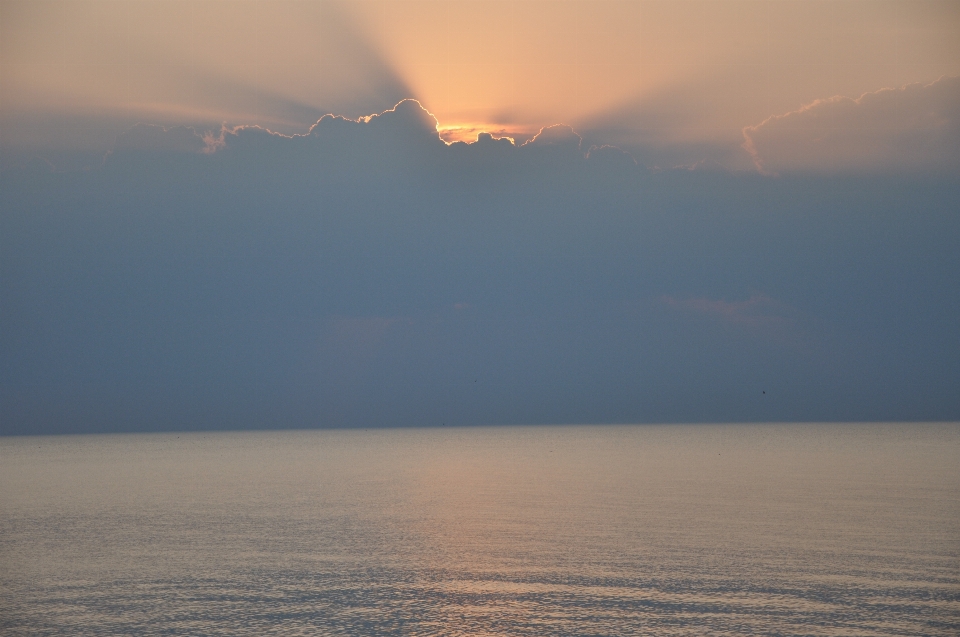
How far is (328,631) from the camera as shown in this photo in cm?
2528

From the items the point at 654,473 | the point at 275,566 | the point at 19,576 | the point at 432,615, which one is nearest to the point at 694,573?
the point at 432,615

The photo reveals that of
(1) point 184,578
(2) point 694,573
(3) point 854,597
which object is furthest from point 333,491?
(3) point 854,597

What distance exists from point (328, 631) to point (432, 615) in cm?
336

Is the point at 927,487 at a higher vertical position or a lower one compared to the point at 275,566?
higher

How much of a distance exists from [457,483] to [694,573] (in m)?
49.0

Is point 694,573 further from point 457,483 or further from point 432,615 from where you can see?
point 457,483

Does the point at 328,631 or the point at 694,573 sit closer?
the point at 328,631

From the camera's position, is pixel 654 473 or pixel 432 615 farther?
pixel 654 473

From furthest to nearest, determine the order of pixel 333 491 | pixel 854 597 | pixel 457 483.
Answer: pixel 457 483 < pixel 333 491 < pixel 854 597

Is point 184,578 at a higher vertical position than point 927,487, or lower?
lower

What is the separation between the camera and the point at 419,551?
38.4 m

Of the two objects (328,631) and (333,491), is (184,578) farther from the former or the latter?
(333,491)

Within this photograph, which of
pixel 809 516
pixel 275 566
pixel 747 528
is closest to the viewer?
pixel 275 566

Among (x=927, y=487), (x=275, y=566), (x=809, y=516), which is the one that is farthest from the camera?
(x=927, y=487)
